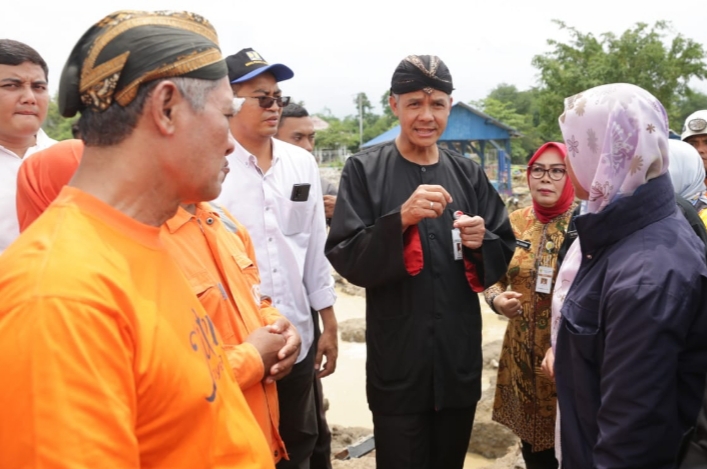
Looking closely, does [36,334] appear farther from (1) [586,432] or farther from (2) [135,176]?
(1) [586,432]

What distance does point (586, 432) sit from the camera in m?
1.96

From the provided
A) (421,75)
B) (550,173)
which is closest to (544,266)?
(550,173)

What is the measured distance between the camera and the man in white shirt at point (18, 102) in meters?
3.19

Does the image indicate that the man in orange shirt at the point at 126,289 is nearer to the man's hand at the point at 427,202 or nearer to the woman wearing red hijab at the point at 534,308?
the man's hand at the point at 427,202

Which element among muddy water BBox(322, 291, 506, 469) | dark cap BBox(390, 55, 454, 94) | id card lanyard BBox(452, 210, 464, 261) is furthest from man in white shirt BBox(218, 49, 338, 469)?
muddy water BBox(322, 291, 506, 469)

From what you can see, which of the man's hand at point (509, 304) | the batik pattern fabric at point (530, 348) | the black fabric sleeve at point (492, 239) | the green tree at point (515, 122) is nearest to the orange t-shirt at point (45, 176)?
the black fabric sleeve at point (492, 239)

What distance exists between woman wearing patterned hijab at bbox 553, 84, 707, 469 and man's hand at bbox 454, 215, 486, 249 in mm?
895

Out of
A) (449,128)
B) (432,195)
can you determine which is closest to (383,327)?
(432,195)

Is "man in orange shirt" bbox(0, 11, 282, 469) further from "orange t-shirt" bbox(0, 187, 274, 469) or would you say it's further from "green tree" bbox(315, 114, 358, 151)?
"green tree" bbox(315, 114, 358, 151)

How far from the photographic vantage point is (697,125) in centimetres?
504

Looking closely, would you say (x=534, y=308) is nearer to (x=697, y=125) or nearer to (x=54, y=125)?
(x=697, y=125)

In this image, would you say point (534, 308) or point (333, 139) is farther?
point (333, 139)

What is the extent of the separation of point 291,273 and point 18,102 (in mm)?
1710

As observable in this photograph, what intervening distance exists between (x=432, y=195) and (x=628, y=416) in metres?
1.39
